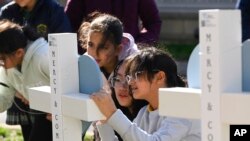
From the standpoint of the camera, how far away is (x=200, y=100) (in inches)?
85.5

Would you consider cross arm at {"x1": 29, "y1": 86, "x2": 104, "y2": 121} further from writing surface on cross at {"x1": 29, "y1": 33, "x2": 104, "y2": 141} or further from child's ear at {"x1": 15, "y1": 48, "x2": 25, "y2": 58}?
child's ear at {"x1": 15, "y1": 48, "x2": 25, "y2": 58}

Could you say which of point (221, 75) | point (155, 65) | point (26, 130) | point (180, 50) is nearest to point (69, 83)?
point (155, 65)

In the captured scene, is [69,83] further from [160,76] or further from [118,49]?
[118,49]

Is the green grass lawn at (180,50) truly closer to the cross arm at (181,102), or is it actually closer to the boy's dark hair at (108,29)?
the boy's dark hair at (108,29)

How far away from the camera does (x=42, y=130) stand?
3920 mm

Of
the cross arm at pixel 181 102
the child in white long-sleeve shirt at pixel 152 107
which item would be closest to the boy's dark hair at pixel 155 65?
the child in white long-sleeve shirt at pixel 152 107

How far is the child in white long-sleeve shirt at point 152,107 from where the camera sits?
2740mm

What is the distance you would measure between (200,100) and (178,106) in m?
0.10

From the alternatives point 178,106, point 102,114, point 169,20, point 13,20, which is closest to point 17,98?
point 13,20

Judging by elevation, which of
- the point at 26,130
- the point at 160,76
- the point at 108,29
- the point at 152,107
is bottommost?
the point at 26,130

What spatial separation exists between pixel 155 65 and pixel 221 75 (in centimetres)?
88

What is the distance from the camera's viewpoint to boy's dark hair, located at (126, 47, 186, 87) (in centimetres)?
288

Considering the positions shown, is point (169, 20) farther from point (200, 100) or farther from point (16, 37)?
point (200, 100)

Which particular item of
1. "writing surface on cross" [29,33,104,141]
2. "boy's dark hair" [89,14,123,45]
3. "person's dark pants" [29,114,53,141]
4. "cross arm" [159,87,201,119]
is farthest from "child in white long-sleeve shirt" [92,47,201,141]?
"person's dark pants" [29,114,53,141]
